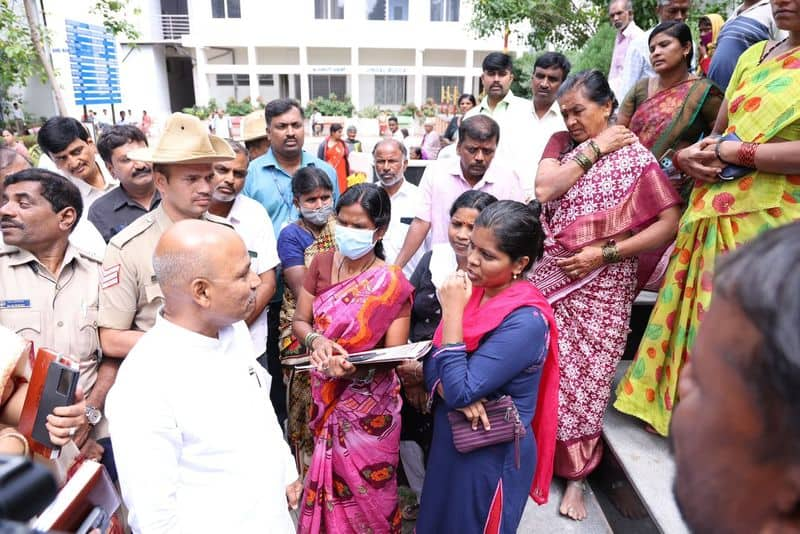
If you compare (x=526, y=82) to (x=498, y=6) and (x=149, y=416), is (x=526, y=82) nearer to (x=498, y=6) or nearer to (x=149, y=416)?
(x=498, y=6)

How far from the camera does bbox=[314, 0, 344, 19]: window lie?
29.4 meters

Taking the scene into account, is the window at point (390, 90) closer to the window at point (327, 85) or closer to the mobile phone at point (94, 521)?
the window at point (327, 85)

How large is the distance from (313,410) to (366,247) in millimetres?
854

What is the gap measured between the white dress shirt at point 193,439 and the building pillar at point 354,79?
30497mm

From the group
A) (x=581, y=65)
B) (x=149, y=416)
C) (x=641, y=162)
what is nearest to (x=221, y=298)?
(x=149, y=416)

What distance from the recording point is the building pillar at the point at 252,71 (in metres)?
29.7

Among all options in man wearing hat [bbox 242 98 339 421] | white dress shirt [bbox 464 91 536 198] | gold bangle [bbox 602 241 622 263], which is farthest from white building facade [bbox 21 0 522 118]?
gold bangle [bbox 602 241 622 263]

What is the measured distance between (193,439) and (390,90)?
32.8 metres

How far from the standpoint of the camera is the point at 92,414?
2125 millimetres

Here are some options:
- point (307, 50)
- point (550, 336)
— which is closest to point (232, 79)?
point (307, 50)

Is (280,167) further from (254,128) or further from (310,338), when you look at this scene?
(310,338)

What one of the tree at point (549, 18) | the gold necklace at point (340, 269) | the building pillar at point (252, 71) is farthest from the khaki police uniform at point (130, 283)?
the building pillar at point (252, 71)

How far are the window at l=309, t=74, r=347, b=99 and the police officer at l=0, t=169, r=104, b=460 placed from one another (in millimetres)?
31593

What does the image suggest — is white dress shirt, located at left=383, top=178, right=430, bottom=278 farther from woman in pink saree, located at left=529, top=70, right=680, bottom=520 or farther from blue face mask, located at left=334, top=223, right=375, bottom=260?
woman in pink saree, located at left=529, top=70, right=680, bottom=520
